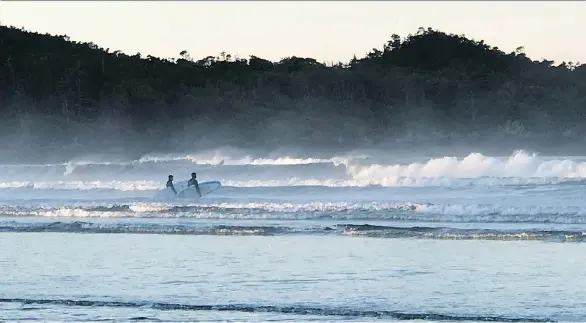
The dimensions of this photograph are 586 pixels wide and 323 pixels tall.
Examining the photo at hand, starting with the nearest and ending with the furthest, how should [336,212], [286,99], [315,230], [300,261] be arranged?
[300,261]
[315,230]
[336,212]
[286,99]

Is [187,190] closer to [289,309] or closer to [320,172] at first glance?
[320,172]

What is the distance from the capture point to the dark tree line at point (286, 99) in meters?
79.6

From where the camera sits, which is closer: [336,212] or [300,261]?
[300,261]

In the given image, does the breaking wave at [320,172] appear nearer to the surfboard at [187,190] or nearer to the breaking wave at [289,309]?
the surfboard at [187,190]

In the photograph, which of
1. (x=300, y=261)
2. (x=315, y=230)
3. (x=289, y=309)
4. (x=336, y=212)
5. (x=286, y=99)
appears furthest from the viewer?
(x=286, y=99)

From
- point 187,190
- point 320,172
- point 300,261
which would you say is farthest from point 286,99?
point 300,261

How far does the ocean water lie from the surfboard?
197 centimetres

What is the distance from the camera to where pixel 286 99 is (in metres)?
91.1

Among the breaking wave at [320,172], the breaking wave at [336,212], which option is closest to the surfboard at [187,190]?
the breaking wave at [320,172]

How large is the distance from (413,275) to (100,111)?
7889 centimetres

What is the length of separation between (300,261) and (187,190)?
19127 mm

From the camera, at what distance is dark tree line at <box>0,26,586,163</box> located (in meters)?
79.6

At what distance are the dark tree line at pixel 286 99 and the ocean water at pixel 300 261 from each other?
156ft

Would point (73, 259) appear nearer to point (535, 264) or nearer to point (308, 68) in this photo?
point (535, 264)
